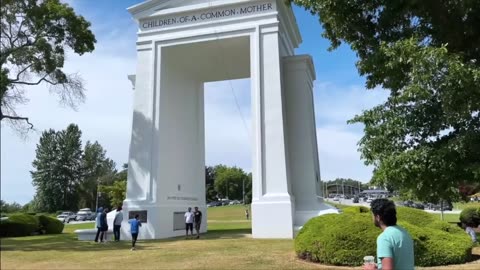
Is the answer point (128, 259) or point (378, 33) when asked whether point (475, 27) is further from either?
point (128, 259)

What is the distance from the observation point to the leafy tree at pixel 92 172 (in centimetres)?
9794

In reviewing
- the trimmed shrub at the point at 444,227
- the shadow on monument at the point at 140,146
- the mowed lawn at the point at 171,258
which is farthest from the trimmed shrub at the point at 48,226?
the trimmed shrub at the point at 444,227

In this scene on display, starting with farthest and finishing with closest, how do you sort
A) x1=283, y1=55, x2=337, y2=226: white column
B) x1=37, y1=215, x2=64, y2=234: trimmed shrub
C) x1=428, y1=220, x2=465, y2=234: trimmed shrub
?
1. x1=37, y1=215, x2=64, y2=234: trimmed shrub
2. x1=283, y1=55, x2=337, y2=226: white column
3. x1=428, y1=220, x2=465, y2=234: trimmed shrub

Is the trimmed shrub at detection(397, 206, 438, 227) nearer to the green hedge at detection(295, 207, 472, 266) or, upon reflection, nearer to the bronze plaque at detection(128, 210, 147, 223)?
the green hedge at detection(295, 207, 472, 266)

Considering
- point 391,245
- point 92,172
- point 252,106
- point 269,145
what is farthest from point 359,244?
point 92,172

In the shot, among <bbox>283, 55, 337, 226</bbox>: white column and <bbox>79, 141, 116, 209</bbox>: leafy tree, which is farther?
<bbox>79, 141, 116, 209</bbox>: leafy tree

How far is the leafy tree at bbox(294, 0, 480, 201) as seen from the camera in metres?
8.63

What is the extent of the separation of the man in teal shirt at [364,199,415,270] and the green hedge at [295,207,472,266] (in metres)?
7.75

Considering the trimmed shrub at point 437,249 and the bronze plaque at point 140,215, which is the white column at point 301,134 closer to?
the bronze plaque at point 140,215

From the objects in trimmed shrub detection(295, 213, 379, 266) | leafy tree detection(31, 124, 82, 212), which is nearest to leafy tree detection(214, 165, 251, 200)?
leafy tree detection(31, 124, 82, 212)

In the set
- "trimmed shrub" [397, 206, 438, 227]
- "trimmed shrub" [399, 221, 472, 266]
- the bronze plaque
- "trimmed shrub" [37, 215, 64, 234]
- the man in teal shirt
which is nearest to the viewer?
the man in teal shirt

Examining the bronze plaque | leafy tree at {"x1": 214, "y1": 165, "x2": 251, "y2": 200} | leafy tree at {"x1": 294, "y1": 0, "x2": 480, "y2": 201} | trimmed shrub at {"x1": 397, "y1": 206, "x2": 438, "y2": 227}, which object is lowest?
trimmed shrub at {"x1": 397, "y1": 206, "x2": 438, "y2": 227}

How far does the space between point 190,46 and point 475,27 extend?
A: 1621cm

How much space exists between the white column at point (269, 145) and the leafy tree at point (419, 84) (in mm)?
A: 10247
